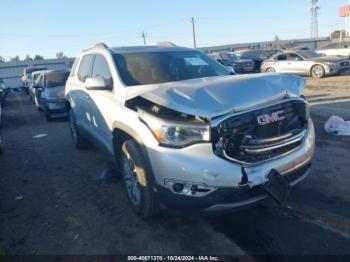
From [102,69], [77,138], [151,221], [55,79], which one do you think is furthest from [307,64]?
[151,221]

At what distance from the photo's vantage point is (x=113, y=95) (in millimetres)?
4070

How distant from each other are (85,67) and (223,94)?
3538mm

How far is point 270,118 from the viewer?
→ 3109mm

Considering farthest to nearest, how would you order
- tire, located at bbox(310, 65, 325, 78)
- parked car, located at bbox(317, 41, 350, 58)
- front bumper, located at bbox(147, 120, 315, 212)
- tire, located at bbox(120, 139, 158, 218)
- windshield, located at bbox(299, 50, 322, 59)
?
parked car, located at bbox(317, 41, 350, 58) → windshield, located at bbox(299, 50, 322, 59) → tire, located at bbox(310, 65, 325, 78) → tire, located at bbox(120, 139, 158, 218) → front bumper, located at bbox(147, 120, 315, 212)

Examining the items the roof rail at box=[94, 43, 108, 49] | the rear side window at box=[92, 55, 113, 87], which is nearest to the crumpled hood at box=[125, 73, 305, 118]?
the rear side window at box=[92, 55, 113, 87]

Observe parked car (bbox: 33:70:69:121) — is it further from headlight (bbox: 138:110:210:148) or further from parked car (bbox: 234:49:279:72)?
parked car (bbox: 234:49:279:72)

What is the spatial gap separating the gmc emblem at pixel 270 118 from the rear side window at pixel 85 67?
3.42 m

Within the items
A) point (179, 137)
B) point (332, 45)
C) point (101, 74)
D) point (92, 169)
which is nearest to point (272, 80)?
point (179, 137)

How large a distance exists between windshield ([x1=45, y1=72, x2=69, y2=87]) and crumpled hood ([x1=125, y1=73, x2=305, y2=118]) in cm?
867

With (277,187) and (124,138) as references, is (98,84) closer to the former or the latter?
(124,138)

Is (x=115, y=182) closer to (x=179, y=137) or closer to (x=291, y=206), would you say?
(x=179, y=137)

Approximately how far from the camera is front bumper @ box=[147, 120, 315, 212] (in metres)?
2.82

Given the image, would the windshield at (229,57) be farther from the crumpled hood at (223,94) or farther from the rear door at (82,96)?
the crumpled hood at (223,94)

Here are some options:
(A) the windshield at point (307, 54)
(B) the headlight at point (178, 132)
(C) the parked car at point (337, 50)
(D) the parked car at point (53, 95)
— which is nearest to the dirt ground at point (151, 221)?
(B) the headlight at point (178, 132)
